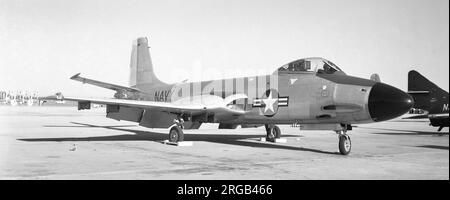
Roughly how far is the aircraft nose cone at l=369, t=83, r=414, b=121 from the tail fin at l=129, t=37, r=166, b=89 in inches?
501

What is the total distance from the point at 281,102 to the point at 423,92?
47.7ft

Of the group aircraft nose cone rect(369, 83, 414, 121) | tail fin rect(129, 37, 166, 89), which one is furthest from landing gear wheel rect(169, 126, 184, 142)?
aircraft nose cone rect(369, 83, 414, 121)

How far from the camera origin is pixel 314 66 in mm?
13852

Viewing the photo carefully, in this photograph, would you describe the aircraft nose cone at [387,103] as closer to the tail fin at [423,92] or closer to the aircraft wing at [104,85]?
the aircraft wing at [104,85]

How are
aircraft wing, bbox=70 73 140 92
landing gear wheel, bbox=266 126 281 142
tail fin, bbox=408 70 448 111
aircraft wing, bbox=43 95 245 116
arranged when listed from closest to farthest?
aircraft wing, bbox=43 95 245 116 → landing gear wheel, bbox=266 126 281 142 → aircraft wing, bbox=70 73 140 92 → tail fin, bbox=408 70 448 111

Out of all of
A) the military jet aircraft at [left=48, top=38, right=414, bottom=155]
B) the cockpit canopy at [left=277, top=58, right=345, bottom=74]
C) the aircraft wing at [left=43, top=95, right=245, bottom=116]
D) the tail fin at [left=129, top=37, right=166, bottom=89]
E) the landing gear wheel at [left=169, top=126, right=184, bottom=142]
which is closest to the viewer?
the military jet aircraft at [left=48, top=38, right=414, bottom=155]

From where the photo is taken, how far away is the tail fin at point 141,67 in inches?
890

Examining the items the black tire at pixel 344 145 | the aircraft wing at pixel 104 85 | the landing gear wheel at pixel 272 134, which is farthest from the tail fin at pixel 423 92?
the aircraft wing at pixel 104 85

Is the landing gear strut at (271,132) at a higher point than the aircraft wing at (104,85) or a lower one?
lower

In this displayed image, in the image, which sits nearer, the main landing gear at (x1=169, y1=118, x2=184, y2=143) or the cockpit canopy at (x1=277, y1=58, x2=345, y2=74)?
the cockpit canopy at (x1=277, y1=58, x2=345, y2=74)

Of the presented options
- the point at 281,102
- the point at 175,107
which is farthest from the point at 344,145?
the point at 175,107

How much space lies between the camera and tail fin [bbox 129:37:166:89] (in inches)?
890

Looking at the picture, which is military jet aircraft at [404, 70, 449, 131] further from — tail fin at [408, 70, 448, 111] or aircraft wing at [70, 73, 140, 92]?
aircraft wing at [70, 73, 140, 92]
